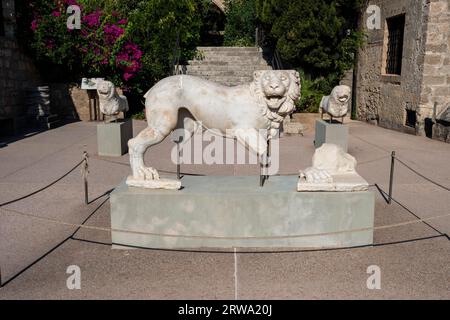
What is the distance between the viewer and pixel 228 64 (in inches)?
612

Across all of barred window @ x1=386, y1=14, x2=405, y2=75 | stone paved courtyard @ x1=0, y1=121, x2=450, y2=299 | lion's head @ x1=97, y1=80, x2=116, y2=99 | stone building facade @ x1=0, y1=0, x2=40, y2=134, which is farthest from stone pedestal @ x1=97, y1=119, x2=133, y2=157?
barred window @ x1=386, y1=14, x2=405, y2=75

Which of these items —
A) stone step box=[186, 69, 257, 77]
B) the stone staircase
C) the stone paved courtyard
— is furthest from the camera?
stone step box=[186, 69, 257, 77]

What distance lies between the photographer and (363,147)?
9.59 m

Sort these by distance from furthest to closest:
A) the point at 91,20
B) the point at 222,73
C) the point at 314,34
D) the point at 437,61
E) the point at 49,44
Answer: the point at 222,73
the point at 91,20
the point at 314,34
the point at 49,44
the point at 437,61

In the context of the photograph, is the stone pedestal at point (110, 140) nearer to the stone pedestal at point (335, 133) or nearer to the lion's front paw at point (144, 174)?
the stone pedestal at point (335, 133)

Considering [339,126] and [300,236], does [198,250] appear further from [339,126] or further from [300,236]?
[339,126]

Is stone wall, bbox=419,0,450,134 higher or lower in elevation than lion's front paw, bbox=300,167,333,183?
higher

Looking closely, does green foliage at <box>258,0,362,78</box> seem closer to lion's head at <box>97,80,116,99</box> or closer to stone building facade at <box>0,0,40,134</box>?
lion's head at <box>97,80,116,99</box>

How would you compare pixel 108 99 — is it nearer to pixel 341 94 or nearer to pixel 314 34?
pixel 341 94

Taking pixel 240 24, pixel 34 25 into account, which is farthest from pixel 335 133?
pixel 240 24

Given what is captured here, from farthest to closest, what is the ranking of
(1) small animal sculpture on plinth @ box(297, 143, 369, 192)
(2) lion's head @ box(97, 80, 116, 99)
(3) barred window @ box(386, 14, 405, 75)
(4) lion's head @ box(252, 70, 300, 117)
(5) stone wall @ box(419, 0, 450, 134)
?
1. (3) barred window @ box(386, 14, 405, 75)
2. (5) stone wall @ box(419, 0, 450, 134)
3. (2) lion's head @ box(97, 80, 116, 99)
4. (1) small animal sculpture on plinth @ box(297, 143, 369, 192)
5. (4) lion's head @ box(252, 70, 300, 117)

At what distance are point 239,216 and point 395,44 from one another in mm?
10102

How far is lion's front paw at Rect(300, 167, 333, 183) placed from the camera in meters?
4.11

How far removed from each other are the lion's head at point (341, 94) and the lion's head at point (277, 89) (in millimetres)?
4518
